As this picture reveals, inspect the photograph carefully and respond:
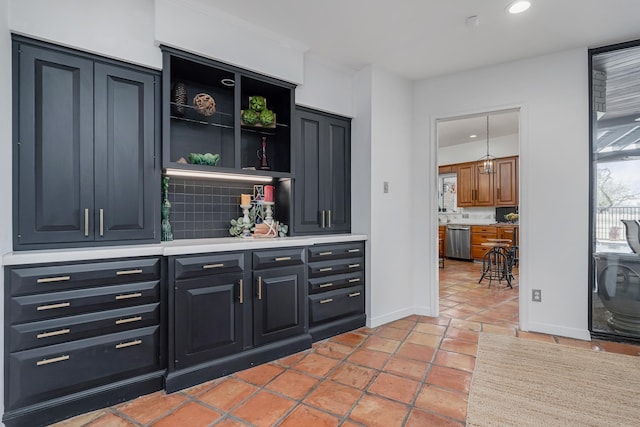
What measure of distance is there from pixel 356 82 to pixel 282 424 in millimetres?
3283

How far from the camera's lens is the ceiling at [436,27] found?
2.48m

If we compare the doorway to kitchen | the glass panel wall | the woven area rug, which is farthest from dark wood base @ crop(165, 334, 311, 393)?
the doorway to kitchen

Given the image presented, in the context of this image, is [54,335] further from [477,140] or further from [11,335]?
[477,140]

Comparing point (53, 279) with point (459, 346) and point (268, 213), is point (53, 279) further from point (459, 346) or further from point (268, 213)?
point (459, 346)

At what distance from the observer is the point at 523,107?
132 inches

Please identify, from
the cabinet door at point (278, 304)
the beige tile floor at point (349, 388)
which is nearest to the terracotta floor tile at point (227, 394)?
the beige tile floor at point (349, 388)

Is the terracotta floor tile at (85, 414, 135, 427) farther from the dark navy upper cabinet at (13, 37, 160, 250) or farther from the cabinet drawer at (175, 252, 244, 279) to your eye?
the dark navy upper cabinet at (13, 37, 160, 250)

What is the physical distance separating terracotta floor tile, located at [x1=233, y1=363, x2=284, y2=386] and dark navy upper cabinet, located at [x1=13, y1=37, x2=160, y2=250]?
1.21 m

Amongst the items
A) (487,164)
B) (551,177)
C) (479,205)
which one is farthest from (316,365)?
(479,205)

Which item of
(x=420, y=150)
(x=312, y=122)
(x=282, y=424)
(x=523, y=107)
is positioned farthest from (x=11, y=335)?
(x=523, y=107)

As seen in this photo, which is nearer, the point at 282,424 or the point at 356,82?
the point at 282,424

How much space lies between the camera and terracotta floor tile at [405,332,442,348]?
2.99 metres

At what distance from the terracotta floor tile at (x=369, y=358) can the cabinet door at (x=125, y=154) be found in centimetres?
186

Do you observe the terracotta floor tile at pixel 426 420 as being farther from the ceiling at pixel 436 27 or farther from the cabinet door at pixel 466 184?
the cabinet door at pixel 466 184
